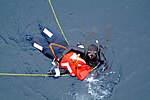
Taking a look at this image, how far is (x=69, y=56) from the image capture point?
18.9ft

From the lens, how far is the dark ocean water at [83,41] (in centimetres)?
588

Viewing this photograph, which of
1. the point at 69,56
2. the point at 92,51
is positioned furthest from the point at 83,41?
the point at 92,51

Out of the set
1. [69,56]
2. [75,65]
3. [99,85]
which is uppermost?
[69,56]

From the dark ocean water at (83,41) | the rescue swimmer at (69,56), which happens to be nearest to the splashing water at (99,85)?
the dark ocean water at (83,41)

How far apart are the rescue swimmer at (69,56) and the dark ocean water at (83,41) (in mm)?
229

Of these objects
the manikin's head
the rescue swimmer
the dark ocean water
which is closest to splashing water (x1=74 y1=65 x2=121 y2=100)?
the dark ocean water

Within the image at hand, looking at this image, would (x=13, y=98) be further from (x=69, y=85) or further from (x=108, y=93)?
(x=108, y=93)

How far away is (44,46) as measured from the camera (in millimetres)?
6000

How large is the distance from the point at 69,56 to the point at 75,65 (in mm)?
196

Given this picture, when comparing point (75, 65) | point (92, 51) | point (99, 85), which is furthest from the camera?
point (99, 85)

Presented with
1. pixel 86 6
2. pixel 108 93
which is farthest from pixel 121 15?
pixel 108 93

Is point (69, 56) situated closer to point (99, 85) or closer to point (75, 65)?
point (75, 65)

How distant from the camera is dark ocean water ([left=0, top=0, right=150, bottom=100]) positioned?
19.3 ft

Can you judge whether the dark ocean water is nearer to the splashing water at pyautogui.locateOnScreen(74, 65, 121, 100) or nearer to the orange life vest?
the splashing water at pyautogui.locateOnScreen(74, 65, 121, 100)
